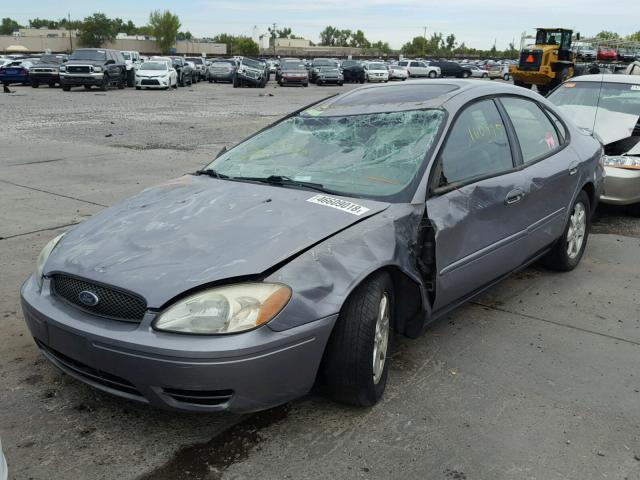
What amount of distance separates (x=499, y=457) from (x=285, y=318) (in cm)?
114

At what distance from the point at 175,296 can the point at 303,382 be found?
0.68m

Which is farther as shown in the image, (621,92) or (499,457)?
(621,92)

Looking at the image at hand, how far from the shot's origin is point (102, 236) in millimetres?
3230

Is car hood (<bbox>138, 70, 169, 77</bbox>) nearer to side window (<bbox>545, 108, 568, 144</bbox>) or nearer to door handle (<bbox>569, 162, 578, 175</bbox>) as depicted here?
side window (<bbox>545, 108, 568, 144</bbox>)

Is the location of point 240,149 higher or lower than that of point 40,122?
higher

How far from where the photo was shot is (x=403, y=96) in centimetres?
425

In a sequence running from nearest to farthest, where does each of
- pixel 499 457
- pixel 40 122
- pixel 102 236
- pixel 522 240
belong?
pixel 499 457, pixel 102 236, pixel 522 240, pixel 40 122

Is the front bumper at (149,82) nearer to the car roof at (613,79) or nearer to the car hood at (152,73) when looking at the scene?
the car hood at (152,73)

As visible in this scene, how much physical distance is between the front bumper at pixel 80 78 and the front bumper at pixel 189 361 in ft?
92.5

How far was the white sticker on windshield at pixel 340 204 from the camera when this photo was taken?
3.27m

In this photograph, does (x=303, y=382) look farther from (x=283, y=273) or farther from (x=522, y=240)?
(x=522, y=240)

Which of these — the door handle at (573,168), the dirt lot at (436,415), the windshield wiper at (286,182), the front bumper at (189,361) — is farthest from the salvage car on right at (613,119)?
the front bumper at (189,361)

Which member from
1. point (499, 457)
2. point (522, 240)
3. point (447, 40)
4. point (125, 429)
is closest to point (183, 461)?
point (125, 429)

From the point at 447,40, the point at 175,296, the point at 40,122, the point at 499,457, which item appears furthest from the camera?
the point at 447,40
